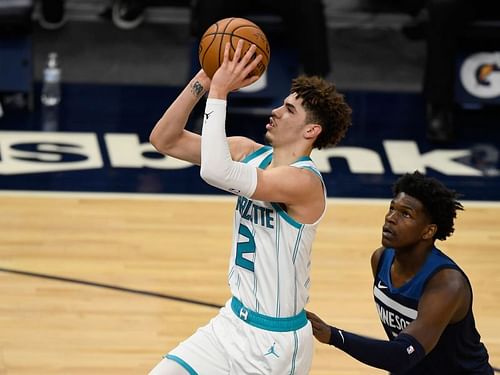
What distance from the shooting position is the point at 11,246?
7.03m

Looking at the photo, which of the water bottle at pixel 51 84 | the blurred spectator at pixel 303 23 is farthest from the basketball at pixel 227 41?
the water bottle at pixel 51 84

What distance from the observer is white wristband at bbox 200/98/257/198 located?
3.96 m

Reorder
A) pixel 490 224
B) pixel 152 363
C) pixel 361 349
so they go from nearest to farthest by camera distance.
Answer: pixel 361 349 < pixel 152 363 < pixel 490 224

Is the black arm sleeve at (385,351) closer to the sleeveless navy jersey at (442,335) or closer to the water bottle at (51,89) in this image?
the sleeveless navy jersey at (442,335)

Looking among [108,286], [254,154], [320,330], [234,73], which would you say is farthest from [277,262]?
[108,286]

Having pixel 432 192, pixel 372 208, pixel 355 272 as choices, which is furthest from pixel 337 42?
pixel 432 192

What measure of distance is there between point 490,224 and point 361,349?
13.0 ft

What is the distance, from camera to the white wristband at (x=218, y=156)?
3.96m

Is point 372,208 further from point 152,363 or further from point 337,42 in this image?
point 337,42

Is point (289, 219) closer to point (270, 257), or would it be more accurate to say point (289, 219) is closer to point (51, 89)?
point (270, 257)

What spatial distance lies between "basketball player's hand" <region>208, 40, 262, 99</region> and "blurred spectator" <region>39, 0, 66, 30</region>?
22.5ft

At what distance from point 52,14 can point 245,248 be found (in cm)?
703

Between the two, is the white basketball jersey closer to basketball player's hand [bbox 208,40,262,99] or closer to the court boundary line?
basketball player's hand [bbox 208,40,262,99]

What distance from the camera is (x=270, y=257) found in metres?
4.25
